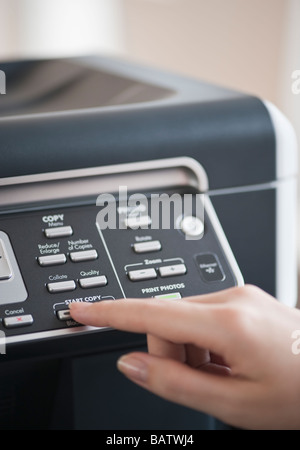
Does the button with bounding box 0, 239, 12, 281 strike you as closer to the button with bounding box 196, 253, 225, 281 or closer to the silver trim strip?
the silver trim strip

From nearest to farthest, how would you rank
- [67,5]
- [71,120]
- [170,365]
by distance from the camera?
[170,365]
[71,120]
[67,5]

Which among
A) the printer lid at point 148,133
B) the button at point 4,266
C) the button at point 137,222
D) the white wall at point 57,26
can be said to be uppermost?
the white wall at point 57,26

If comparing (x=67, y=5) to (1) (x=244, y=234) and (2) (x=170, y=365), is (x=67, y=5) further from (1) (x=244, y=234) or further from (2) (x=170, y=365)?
(2) (x=170, y=365)

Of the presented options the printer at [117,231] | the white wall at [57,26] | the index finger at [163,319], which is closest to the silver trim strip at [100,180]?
the printer at [117,231]

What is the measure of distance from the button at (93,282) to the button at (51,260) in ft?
0.07

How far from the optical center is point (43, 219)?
499 mm

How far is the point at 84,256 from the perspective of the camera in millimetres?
478

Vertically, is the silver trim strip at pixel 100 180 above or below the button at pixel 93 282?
above

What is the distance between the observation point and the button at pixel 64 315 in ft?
1.48

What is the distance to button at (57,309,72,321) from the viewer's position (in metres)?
0.45
